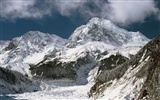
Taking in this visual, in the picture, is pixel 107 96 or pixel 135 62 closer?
pixel 107 96

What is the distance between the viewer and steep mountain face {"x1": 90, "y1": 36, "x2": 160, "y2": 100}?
32.8 m

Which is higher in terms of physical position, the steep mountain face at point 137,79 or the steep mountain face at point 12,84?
the steep mountain face at point 12,84

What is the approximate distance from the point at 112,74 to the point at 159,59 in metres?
16.5

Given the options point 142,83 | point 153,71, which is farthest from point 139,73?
point 153,71

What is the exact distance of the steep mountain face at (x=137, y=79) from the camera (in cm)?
3281

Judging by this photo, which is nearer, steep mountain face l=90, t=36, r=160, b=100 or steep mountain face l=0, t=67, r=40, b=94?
steep mountain face l=90, t=36, r=160, b=100

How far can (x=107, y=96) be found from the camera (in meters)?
43.2

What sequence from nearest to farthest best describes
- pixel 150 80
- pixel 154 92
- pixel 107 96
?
1. pixel 154 92
2. pixel 150 80
3. pixel 107 96

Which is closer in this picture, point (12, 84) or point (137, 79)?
point (137, 79)

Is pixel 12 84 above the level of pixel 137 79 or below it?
above

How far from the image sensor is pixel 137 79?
3828 cm

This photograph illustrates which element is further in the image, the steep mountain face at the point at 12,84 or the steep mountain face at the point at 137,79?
the steep mountain face at the point at 12,84

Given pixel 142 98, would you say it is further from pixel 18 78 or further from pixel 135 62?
pixel 18 78

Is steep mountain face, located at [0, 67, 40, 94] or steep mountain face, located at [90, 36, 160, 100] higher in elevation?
steep mountain face, located at [0, 67, 40, 94]
